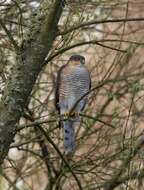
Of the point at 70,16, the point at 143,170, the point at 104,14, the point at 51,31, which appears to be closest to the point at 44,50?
the point at 51,31

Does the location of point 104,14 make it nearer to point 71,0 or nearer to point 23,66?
point 71,0

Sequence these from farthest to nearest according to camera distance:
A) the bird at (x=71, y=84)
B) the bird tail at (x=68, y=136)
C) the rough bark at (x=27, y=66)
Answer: the bird at (x=71, y=84)
the bird tail at (x=68, y=136)
the rough bark at (x=27, y=66)

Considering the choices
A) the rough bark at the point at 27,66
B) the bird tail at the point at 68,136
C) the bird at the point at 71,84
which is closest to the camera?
the rough bark at the point at 27,66

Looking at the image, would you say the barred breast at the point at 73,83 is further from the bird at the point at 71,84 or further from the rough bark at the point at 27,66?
the rough bark at the point at 27,66

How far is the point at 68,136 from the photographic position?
19.2 ft

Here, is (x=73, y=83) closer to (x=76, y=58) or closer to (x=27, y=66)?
(x=76, y=58)

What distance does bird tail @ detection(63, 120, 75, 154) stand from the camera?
5.73 metres

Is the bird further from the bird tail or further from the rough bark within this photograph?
the rough bark

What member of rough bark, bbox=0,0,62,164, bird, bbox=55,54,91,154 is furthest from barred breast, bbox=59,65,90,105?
rough bark, bbox=0,0,62,164

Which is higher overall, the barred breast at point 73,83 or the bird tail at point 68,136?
the barred breast at point 73,83

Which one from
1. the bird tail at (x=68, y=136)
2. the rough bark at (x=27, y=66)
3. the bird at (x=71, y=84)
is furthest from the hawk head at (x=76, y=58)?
the rough bark at (x=27, y=66)

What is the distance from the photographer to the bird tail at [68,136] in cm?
573

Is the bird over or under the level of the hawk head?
under

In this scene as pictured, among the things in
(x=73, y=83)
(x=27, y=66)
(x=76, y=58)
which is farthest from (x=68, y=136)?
(x=27, y=66)
